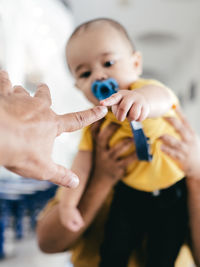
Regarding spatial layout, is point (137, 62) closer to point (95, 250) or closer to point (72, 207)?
point (72, 207)

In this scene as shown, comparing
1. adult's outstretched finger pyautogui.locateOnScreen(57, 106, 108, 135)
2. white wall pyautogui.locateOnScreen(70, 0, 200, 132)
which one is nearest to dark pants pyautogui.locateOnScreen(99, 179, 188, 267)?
adult's outstretched finger pyautogui.locateOnScreen(57, 106, 108, 135)

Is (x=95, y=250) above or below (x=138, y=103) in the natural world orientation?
below

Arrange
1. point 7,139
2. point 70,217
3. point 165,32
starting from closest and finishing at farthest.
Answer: point 7,139
point 70,217
point 165,32

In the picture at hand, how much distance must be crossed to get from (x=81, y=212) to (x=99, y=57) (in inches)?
14.7

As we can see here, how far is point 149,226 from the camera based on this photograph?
0.57m

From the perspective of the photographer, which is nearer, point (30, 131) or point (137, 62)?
point (30, 131)

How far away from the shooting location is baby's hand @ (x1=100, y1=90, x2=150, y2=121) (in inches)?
11.5

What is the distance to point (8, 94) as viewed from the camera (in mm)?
222

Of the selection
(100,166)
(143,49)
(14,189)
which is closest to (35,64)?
(14,189)

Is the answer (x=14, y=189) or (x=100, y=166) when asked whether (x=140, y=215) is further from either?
(x=14, y=189)

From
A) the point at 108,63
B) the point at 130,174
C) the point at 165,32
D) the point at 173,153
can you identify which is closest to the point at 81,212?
the point at 130,174

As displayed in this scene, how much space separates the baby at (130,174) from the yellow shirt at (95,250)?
0.19 feet

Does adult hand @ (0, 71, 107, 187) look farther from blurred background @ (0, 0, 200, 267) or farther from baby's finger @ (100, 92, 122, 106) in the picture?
blurred background @ (0, 0, 200, 267)

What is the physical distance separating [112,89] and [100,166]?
26cm
